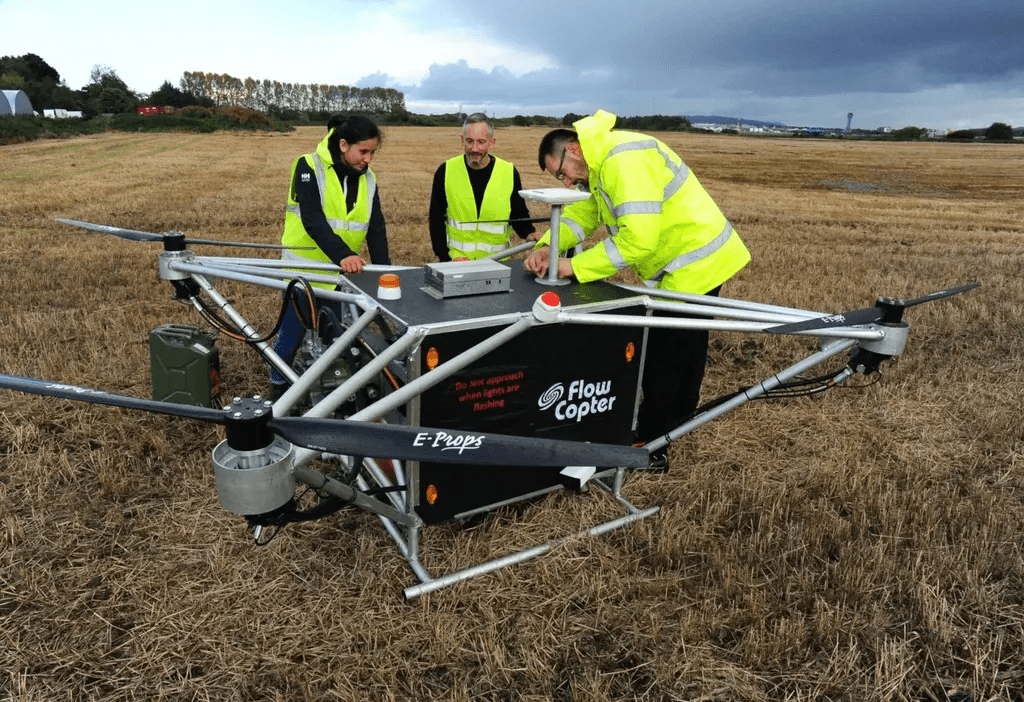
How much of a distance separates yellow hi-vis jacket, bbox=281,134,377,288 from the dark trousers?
236 centimetres

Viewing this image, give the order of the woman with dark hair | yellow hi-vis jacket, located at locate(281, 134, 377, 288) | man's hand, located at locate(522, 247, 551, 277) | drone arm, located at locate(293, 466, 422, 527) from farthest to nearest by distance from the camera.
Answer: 1. yellow hi-vis jacket, located at locate(281, 134, 377, 288)
2. the woman with dark hair
3. man's hand, located at locate(522, 247, 551, 277)
4. drone arm, located at locate(293, 466, 422, 527)

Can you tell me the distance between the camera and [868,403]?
20.0 ft

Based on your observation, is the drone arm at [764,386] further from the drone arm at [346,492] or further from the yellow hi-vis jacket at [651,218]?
the drone arm at [346,492]

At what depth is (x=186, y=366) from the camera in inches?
202

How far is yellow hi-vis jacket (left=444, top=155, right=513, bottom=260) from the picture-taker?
19.0 ft

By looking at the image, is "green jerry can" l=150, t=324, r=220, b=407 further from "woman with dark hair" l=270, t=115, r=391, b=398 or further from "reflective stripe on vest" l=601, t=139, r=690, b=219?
"reflective stripe on vest" l=601, t=139, r=690, b=219

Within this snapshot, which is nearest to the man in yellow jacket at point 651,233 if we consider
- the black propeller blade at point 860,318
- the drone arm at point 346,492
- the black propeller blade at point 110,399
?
the black propeller blade at point 860,318

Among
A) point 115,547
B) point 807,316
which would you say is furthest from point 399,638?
point 807,316

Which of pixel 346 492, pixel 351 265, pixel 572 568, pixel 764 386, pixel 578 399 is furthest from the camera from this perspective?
pixel 351 265

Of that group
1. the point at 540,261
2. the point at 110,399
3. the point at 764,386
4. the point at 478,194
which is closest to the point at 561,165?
the point at 540,261

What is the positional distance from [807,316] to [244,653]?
132 inches

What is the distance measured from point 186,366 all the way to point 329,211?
1.54 metres

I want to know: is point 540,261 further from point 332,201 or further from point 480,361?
point 332,201

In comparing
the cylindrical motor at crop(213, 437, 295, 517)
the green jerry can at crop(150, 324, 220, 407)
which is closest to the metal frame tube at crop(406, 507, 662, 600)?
the cylindrical motor at crop(213, 437, 295, 517)
